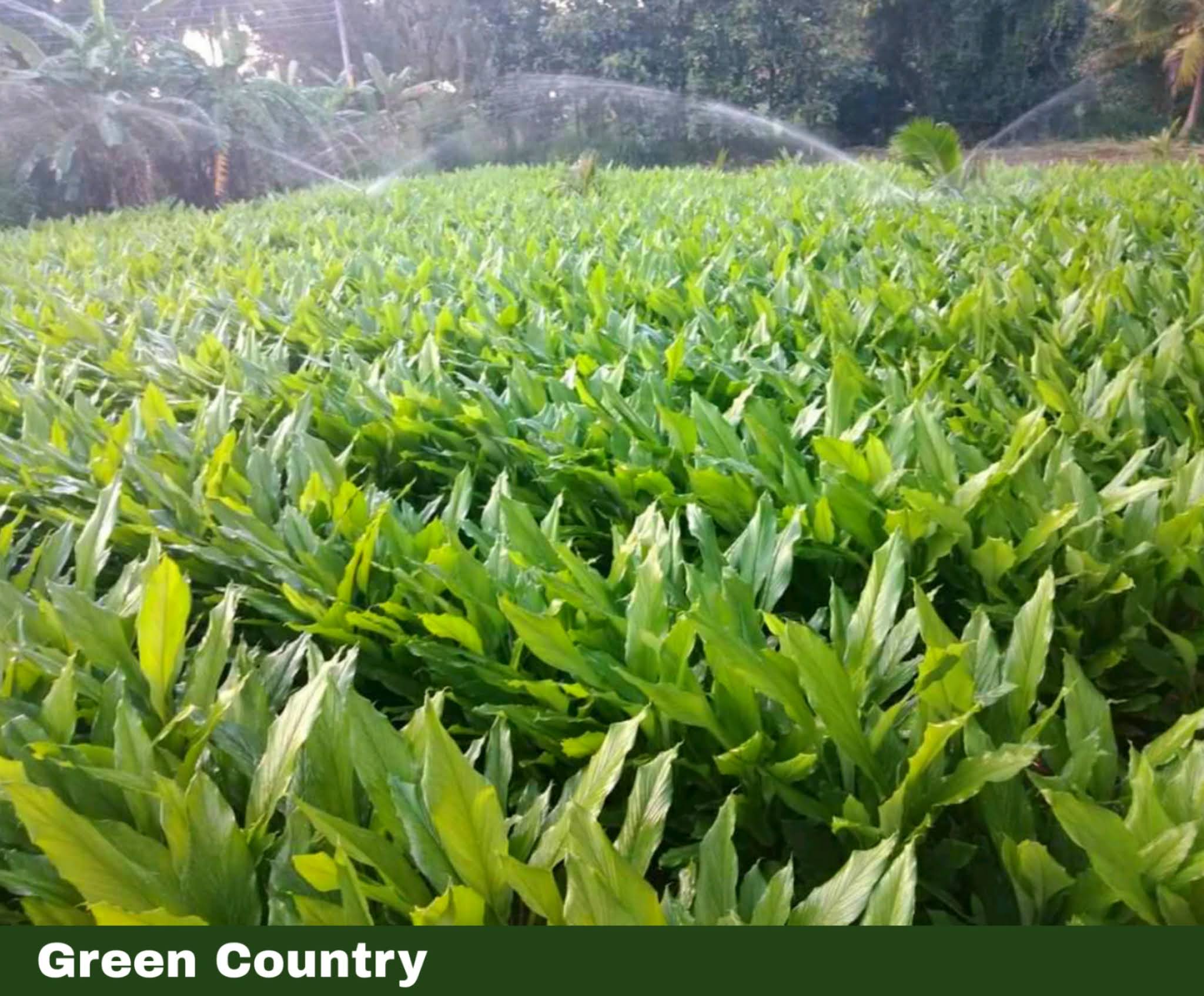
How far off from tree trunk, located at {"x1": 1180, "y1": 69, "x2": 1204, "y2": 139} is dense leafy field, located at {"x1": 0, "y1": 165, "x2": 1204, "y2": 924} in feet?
40.4

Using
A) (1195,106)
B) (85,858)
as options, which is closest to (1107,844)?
(85,858)

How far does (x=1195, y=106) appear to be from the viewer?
12656mm

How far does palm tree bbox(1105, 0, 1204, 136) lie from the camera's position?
12211 mm

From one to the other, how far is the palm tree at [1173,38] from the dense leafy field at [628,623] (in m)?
12.1

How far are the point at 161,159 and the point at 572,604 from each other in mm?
11663

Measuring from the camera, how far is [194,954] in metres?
0.89

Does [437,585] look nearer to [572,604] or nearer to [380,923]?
[572,604]

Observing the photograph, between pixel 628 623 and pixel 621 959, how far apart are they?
1.42ft

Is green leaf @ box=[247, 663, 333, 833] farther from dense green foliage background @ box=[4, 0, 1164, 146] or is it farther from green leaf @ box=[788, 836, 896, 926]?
dense green foliage background @ box=[4, 0, 1164, 146]

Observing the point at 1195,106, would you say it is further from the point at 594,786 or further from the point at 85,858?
the point at 85,858

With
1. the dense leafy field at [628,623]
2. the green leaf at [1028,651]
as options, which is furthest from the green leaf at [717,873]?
the green leaf at [1028,651]

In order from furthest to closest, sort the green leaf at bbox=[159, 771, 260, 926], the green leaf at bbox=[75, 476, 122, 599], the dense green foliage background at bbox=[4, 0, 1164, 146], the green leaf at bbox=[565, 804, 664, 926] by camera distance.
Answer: the dense green foliage background at bbox=[4, 0, 1164, 146] → the green leaf at bbox=[75, 476, 122, 599] → the green leaf at bbox=[159, 771, 260, 926] → the green leaf at bbox=[565, 804, 664, 926]

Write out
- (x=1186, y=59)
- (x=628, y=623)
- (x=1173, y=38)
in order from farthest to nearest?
(x=1173, y=38) < (x=1186, y=59) < (x=628, y=623)

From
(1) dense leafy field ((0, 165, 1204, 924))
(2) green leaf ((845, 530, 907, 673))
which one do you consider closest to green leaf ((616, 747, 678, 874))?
(1) dense leafy field ((0, 165, 1204, 924))
